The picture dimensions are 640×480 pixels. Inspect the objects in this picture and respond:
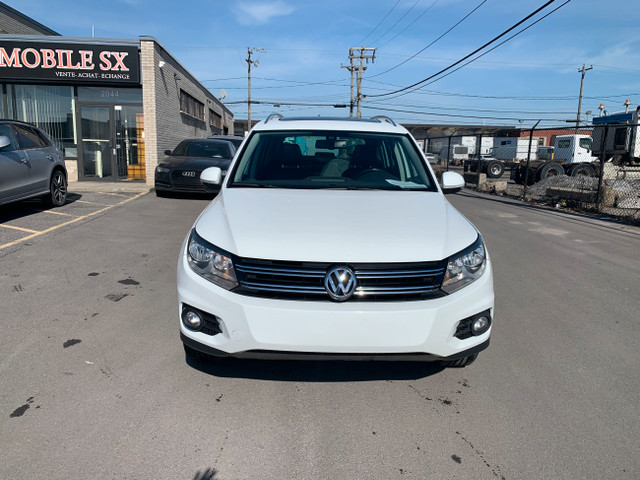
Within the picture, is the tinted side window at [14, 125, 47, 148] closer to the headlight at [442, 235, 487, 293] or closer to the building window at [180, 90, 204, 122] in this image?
the headlight at [442, 235, 487, 293]

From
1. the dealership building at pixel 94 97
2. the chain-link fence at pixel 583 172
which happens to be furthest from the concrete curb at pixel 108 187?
the chain-link fence at pixel 583 172

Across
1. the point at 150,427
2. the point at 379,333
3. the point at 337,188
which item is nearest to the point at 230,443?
the point at 150,427

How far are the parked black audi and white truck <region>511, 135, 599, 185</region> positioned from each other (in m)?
11.3

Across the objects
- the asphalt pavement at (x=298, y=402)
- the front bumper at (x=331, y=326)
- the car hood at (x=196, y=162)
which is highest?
the car hood at (x=196, y=162)

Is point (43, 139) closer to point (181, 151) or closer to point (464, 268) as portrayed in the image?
point (181, 151)

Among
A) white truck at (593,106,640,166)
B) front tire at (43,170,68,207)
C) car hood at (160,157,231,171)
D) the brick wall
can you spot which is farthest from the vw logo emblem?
white truck at (593,106,640,166)

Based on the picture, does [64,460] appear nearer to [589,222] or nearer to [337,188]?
[337,188]

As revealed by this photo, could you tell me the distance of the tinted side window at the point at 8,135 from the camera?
8.01m

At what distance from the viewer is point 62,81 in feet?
48.7

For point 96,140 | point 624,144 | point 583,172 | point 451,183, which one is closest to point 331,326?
point 451,183

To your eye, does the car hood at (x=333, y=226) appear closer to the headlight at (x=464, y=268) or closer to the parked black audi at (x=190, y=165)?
the headlight at (x=464, y=268)

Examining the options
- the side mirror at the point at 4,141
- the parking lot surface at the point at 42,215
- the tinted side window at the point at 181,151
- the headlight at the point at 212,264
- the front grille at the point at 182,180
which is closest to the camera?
the headlight at the point at 212,264

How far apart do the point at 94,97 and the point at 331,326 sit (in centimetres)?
1556

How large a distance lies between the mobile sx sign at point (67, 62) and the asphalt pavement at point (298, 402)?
457 inches
